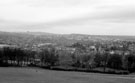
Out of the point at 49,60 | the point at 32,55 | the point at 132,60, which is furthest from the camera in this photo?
the point at 32,55

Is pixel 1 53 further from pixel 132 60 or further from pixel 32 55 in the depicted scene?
pixel 132 60

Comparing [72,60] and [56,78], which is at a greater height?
[72,60]

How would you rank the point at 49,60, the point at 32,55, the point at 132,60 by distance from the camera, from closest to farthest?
the point at 132,60 → the point at 49,60 → the point at 32,55

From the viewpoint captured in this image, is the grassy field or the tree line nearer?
the grassy field

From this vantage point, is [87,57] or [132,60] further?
[87,57]

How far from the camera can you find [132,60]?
71.4 metres

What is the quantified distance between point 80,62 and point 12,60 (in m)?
24.0

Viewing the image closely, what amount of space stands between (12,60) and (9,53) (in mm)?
2691

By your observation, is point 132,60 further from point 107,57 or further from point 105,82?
point 105,82

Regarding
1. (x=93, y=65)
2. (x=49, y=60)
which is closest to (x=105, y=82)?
(x=93, y=65)

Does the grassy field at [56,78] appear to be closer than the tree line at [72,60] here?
Yes

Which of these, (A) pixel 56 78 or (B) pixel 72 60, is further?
(B) pixel 72 60

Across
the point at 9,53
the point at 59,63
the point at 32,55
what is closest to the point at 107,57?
the point at 59,63

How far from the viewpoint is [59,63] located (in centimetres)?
7538
